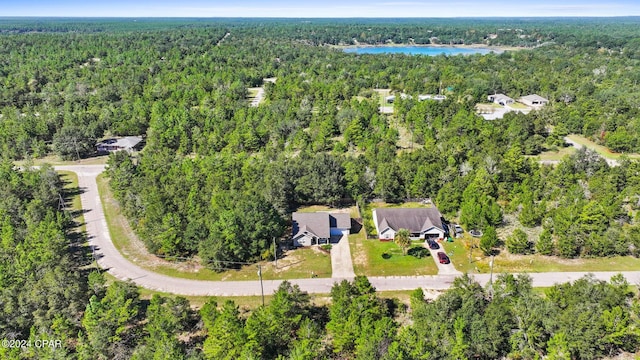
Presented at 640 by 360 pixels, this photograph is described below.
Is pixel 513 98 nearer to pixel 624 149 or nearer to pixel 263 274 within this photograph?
pixel 624 149

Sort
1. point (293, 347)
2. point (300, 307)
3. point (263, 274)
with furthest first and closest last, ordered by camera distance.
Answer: point (263, 274), point (300, 307), point (293, 347)

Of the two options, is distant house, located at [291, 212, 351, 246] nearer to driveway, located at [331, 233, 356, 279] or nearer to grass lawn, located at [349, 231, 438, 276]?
driveway, located at [331, 233, 356, 279]

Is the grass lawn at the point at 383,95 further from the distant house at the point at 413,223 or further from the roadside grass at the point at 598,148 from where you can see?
the distant house at the point at 413,223

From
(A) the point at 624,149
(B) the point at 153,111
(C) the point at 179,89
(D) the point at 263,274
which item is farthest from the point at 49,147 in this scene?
(A) the point at 624,149

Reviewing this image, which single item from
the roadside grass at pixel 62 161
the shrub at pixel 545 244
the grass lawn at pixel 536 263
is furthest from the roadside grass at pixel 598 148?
the roadside grass at pixel 62 161

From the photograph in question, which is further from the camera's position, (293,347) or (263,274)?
(263,274)

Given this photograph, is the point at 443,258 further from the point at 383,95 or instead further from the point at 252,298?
the point at 383,95
